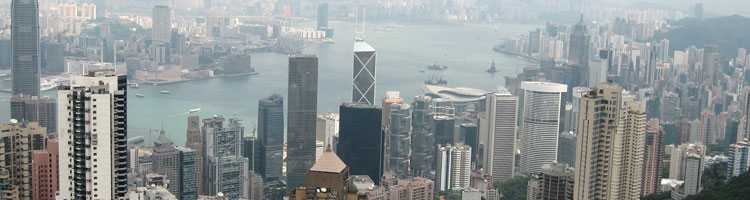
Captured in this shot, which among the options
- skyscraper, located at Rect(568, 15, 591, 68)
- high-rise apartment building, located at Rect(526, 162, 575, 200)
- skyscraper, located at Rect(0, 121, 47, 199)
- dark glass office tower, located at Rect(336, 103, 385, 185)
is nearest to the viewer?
skyscraper, located at Rect(0, 121, 47, 199)

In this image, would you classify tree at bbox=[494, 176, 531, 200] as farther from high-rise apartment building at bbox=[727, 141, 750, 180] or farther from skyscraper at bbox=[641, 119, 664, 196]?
high-rise apartment building at bbox=[727, 141, 750, 180]

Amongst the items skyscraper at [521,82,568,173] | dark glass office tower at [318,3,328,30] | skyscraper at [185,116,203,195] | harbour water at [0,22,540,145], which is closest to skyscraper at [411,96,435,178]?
harbour water at [0,22,540,145]

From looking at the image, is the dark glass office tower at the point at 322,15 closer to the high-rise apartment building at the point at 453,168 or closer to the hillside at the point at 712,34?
the high-rise apartment building at the point at 453,168

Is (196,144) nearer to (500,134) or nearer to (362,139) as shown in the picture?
(362,139)

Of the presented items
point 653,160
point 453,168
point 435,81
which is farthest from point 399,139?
point 653,160

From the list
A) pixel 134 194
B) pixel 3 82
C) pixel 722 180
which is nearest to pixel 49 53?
pixel 3 82

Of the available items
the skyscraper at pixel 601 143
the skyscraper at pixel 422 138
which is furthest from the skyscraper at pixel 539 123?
the skyscraper at pixel 601 143

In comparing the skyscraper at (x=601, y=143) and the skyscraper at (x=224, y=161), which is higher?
the skyscraper at (x=601, y=143)
